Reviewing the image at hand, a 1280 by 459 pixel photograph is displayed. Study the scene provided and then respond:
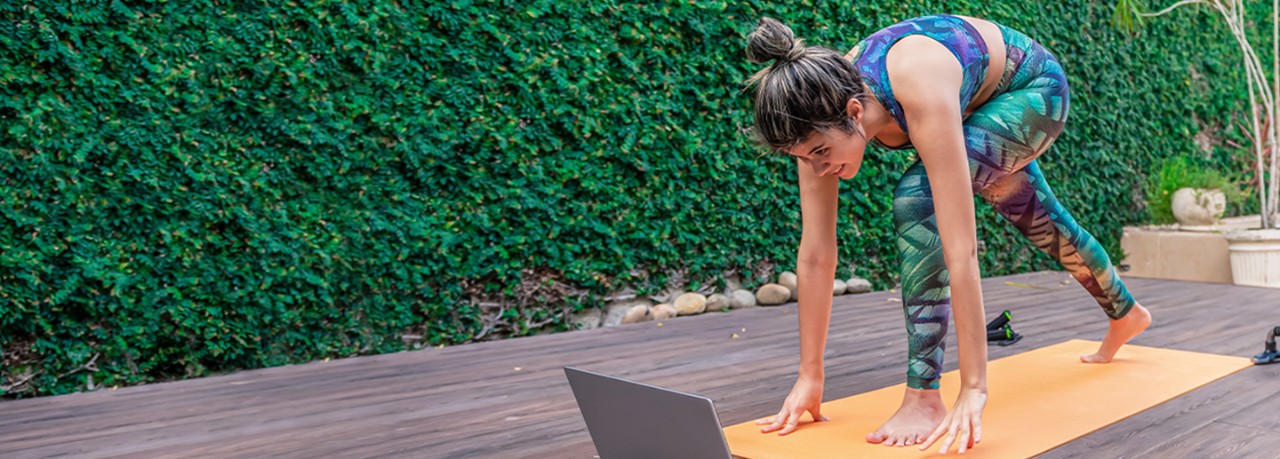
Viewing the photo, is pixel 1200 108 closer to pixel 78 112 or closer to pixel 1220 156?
pixel 1220 156

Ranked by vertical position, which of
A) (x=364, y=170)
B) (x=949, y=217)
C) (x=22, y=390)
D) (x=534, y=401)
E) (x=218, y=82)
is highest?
(x=949, y=217)

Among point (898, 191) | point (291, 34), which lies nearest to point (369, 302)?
point (291, 34)

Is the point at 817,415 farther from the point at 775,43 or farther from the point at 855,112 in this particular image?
the point at 775,43

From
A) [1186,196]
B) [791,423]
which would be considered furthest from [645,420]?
[1186,196]

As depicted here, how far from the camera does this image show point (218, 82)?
3.05 m

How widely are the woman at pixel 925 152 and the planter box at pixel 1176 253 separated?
143 inches

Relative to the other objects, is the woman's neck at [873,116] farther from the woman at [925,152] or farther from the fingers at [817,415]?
the fingers at [817,415]

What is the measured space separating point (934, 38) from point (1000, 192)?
62 centimetres

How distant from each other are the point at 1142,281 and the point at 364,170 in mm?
4473

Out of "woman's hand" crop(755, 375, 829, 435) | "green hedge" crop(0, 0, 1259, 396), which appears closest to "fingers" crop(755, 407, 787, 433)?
"woman's hand" crop(755, 375, 829, 435)

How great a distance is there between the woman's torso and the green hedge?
1.88m

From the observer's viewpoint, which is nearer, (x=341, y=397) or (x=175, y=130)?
(x=341, y=397)

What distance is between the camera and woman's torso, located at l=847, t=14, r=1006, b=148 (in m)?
1.98

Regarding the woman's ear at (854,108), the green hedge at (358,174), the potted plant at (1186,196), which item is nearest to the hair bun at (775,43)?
the woman's ear at (854,108)
